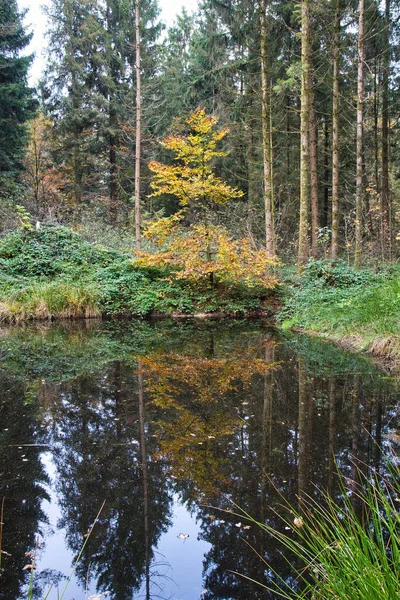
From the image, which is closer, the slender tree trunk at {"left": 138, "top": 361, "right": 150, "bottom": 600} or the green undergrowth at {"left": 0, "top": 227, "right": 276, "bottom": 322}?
the slender tree trunk at {"left": 138, "top": 361, "right": 150, "bottom": 600}

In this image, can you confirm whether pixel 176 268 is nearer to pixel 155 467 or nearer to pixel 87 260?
pixel 87 260

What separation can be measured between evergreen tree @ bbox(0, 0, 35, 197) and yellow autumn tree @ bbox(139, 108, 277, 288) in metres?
11.1

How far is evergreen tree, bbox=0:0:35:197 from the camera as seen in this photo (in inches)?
754

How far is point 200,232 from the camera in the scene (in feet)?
36.4

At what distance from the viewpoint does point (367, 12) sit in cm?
1315

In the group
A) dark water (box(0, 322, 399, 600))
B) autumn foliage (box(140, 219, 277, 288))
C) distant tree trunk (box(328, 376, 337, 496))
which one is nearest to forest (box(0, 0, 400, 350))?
autumn foliage (box(140, 219, 277, 288))

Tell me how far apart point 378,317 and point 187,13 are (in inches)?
1228

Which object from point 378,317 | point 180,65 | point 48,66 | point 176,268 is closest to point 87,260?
point 176,268

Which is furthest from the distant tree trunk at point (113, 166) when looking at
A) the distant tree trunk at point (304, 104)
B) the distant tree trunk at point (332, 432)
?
the distant tree trunk at point (332, 432)

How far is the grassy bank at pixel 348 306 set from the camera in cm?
656

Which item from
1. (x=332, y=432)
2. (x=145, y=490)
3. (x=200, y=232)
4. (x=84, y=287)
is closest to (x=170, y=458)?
(x=145, y=490)

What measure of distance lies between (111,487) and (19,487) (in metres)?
0.65

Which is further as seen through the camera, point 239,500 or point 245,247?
point 245,247

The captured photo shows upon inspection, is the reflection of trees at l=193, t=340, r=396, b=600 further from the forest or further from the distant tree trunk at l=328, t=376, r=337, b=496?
the forest
